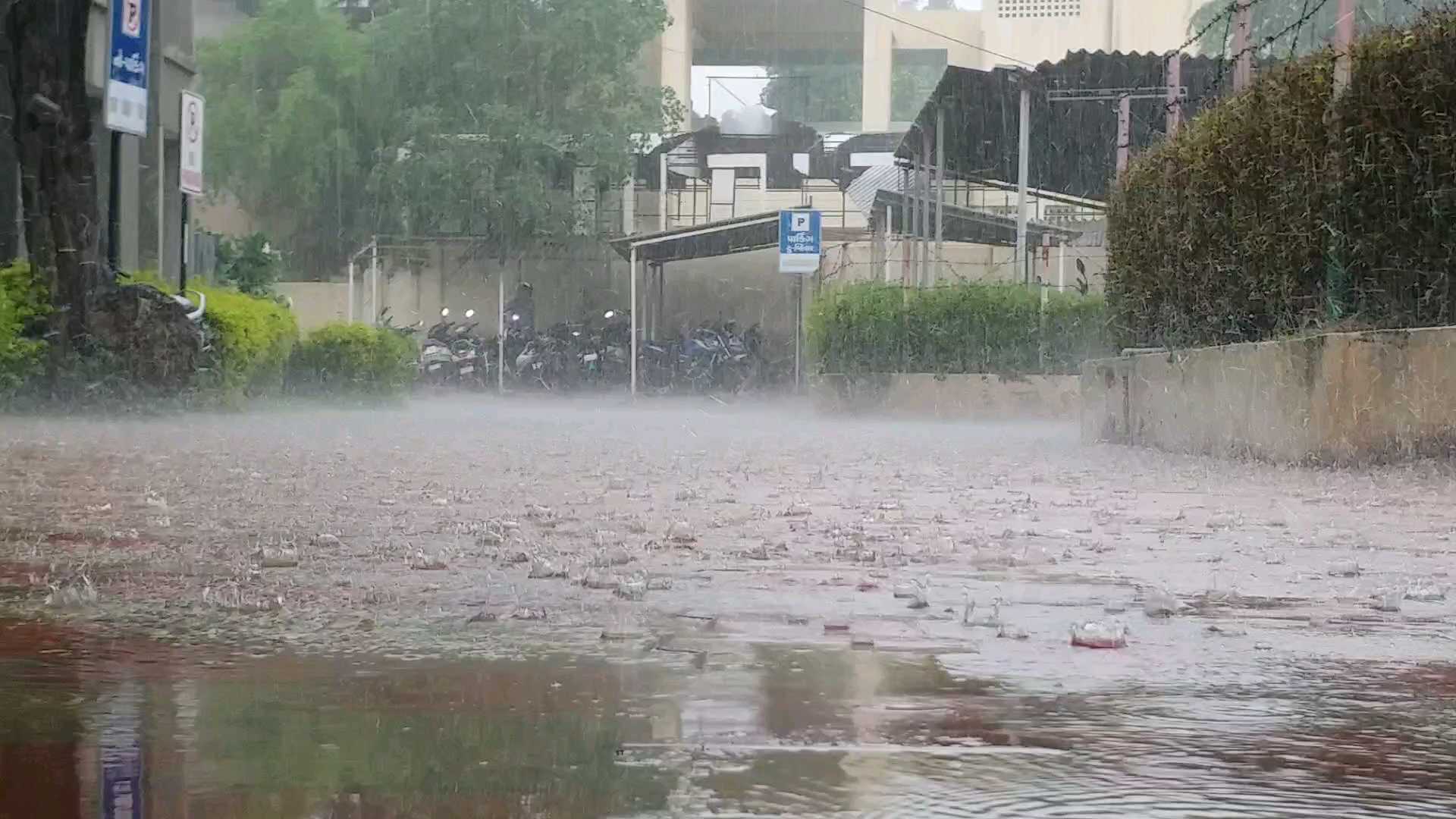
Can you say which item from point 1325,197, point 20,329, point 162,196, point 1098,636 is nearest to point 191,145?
point 20,329

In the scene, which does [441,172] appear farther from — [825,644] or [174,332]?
[825,644]

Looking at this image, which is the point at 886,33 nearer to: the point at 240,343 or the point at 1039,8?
the point at 1039,8

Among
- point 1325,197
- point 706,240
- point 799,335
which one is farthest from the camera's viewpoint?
point 706,240

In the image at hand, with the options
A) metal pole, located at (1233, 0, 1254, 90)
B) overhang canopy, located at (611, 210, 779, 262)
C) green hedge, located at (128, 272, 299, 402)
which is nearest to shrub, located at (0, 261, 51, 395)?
green hedge, located at (128, 272, 299, 402)

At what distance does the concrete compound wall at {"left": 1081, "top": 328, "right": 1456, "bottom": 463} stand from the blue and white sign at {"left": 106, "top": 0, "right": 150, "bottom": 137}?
325 inches

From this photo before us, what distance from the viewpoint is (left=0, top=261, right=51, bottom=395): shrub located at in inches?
527

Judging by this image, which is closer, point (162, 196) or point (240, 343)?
point (240, 343)

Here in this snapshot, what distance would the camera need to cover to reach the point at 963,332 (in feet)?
59.4

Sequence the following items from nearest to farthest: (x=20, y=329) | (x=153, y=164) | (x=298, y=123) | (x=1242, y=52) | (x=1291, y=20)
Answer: (x=1242, y=52) < (x=20, y=329) < (x=153, y=164) < (x=1291, y=20) < (x=298, y=123)

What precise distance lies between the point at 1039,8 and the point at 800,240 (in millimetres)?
10147

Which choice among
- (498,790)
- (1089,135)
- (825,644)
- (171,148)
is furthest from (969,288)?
(498,790)

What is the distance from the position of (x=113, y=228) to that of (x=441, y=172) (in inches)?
532

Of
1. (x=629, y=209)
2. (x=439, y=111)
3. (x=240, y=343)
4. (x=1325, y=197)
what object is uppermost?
(x=439, y=111)

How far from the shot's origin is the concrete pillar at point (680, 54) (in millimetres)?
31312
